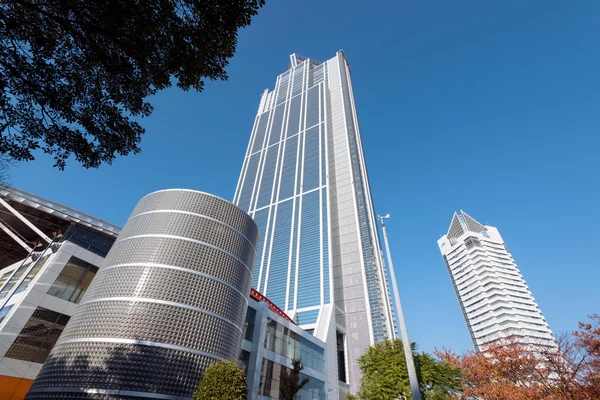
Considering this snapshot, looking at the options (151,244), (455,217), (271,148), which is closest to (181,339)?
(151,244)

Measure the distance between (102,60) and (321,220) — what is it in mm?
79738

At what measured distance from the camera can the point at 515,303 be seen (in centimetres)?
12638

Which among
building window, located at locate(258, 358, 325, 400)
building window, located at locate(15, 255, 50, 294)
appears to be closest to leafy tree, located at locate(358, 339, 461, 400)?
building window, located at locate(258, 358, 325, 400)

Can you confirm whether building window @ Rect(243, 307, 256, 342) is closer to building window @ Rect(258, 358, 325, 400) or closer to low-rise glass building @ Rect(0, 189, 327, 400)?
low-rise glass building @ Rect(0, 189, 327, 400)

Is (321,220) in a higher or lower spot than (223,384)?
higher

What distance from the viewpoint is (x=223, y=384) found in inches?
698

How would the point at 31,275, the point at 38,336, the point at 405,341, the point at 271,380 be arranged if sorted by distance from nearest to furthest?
the point at 405,341
the point at 38,336
the point at 31,275
the point at 271,380

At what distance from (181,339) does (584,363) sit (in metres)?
27.3

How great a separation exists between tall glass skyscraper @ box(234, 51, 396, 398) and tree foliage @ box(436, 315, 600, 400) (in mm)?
28680

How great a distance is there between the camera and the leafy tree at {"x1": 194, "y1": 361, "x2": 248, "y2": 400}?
17.4 metres

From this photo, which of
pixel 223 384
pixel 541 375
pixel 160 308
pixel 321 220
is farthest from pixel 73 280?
pixel 321 220

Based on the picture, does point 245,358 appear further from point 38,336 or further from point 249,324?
point 38,336

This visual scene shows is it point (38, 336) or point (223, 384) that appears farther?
point (38, 336)

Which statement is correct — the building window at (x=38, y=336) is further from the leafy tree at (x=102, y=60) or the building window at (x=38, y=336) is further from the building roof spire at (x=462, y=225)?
the building roof spire at (x=462, y=225)
